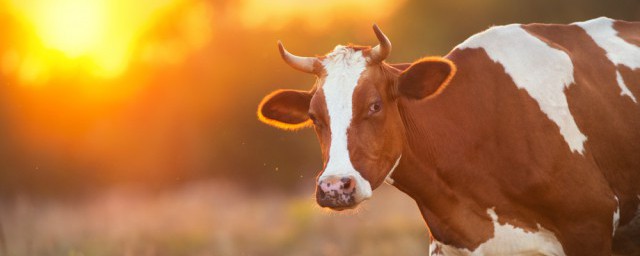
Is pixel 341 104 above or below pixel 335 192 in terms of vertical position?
above

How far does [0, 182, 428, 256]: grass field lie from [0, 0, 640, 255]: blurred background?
638 cm

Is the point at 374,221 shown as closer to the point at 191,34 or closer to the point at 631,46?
the point at 631,46

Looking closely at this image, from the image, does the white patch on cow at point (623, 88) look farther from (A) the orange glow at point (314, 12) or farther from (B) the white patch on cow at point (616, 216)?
(A) the orange glow at point (314, 12)

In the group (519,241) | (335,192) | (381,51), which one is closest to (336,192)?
(335,192)

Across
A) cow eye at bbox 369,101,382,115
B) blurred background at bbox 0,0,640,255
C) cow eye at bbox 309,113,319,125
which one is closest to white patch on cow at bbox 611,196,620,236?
cow eye at bbox 369,101,382,115

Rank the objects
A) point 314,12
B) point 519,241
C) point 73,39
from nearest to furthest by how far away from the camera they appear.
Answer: point 519,241 → point 73,39 → point 314,12

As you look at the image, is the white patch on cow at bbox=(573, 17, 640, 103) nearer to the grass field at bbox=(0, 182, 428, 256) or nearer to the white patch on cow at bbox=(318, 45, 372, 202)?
the white patch on cow at bbox=(318, 45, 372, 202)

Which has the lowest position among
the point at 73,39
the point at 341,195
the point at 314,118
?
the point at 73,39

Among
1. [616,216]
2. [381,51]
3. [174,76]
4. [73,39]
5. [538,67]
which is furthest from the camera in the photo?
[174,76]

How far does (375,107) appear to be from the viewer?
746 centimetres

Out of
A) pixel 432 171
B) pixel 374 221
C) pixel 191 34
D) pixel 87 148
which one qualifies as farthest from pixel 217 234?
pixel 191 34

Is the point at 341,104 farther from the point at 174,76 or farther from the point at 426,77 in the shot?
the point at 174,76

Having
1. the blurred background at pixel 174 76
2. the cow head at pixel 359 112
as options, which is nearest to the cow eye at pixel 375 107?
the cow head at pixel 359 112

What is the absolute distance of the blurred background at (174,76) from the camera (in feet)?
88.1
